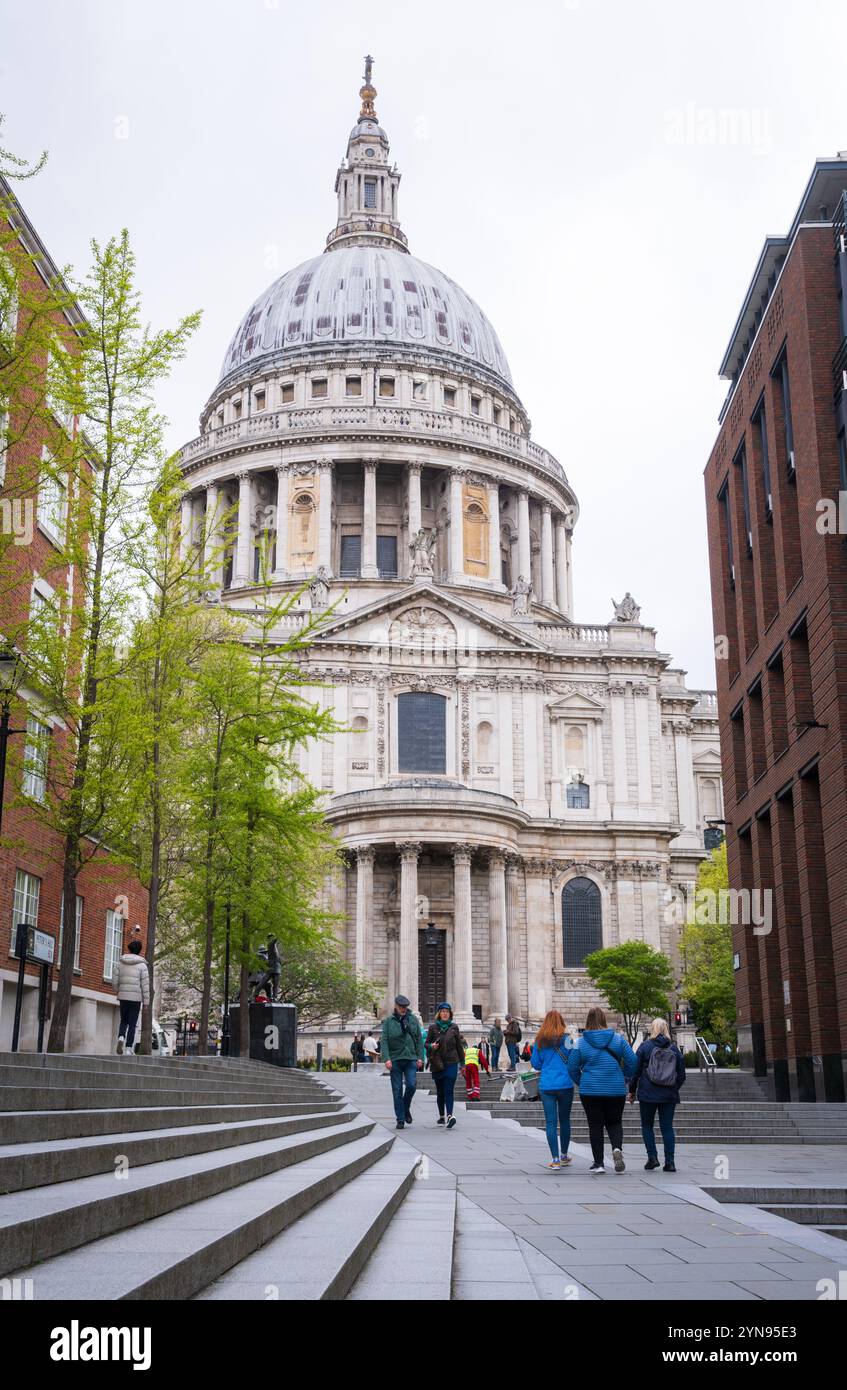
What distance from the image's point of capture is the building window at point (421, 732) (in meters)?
68.4

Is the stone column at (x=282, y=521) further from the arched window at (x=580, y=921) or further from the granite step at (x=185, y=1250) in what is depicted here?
the granite step at (x=185, y=1250)

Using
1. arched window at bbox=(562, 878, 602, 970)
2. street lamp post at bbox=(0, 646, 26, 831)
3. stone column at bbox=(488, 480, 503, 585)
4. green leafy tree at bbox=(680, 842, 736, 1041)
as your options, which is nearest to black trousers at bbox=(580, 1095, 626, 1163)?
street lamp post at bbox=(0, 646, 26, 831)

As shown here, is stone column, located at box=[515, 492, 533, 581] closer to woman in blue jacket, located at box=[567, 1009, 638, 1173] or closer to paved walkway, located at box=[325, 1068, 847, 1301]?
paved walkway, located at box=[325, 1068, 847, 1301]

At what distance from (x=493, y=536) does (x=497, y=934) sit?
31.5m

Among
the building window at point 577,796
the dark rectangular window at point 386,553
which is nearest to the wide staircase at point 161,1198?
the building window at point 577,796

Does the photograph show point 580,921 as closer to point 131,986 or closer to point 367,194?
point 131,986

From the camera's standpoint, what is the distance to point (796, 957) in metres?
31.6

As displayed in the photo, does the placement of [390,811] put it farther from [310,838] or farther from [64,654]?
[64,654]

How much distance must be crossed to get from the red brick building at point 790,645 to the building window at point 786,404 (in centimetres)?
7

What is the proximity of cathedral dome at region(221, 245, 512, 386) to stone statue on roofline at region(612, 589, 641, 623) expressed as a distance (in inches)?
1137

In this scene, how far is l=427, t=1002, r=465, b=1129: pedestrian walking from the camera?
74.9 feet
